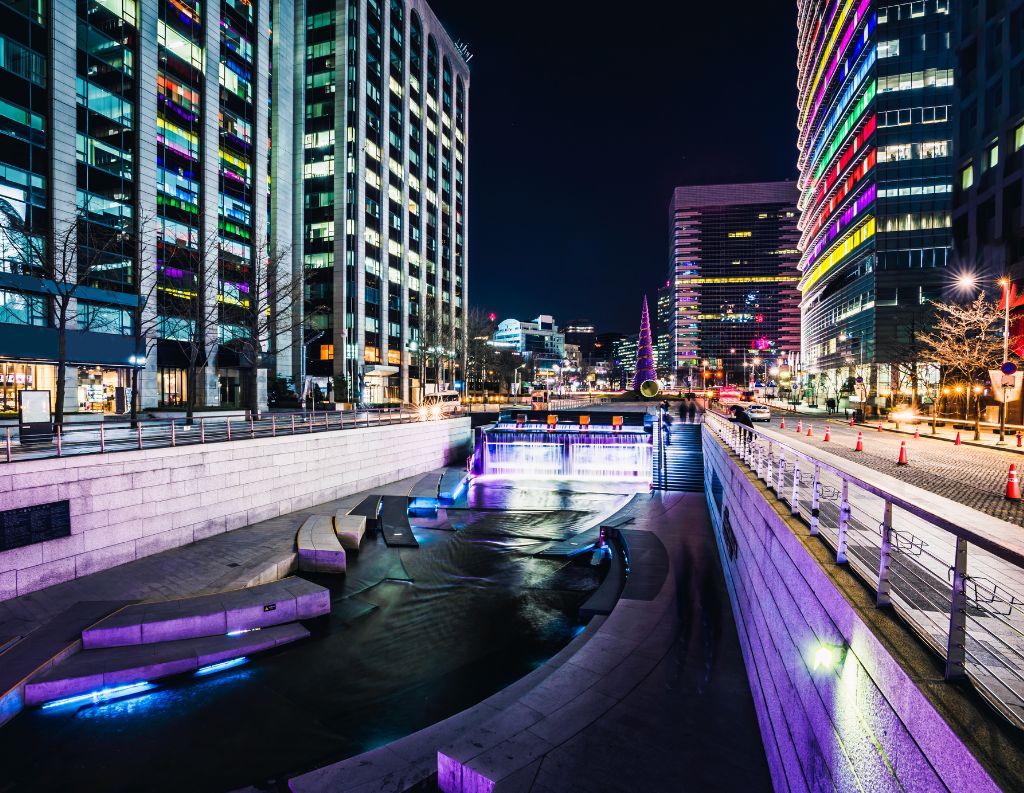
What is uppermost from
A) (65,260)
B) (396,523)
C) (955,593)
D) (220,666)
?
(65,260)

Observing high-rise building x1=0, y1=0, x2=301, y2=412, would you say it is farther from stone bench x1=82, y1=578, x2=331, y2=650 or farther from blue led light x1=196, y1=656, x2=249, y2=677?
blue led light x1=196, y1=656, x2=249, y2=677

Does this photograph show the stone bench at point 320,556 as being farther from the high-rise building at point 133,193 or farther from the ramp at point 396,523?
the high-rise building at point 133,193

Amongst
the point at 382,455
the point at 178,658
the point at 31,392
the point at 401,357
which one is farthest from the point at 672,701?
the point at 401,357

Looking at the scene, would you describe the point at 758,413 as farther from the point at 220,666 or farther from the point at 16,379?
the point at 16,379

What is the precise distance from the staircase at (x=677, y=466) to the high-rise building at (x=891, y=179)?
30743 mm

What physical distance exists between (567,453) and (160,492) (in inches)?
1050

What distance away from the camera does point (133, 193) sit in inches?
1639

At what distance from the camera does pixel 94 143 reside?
3900 cm

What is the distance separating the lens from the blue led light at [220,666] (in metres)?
10.8

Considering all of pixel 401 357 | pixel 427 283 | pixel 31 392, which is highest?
pixel 427 283

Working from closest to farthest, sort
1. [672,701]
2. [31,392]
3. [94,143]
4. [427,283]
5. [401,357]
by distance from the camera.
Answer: [672,701] → [31,392] → [94,143] → [401,357] → [427,283]

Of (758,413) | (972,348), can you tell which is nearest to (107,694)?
(758,413)

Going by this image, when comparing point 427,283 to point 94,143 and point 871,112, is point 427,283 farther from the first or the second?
point 871,112

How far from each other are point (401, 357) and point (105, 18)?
46.1 meters
